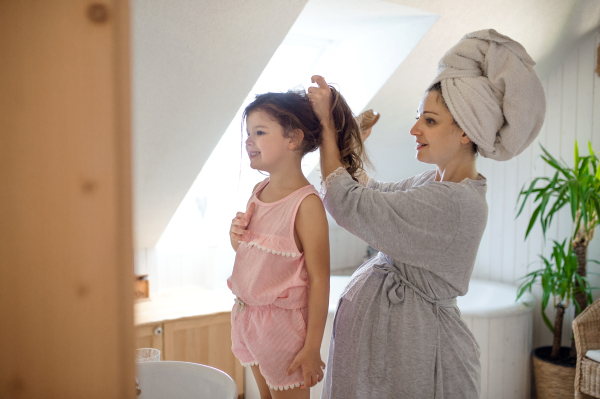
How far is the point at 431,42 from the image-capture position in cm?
237

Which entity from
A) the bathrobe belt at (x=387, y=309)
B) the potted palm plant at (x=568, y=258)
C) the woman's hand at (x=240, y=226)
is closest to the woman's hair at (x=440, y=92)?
the bathrobe belt at (x=387, y=309)

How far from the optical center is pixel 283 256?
41.5 inches

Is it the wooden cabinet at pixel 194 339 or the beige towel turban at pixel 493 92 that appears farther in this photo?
the wooden cabinet at pixel 194 339

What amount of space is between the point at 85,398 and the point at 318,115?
793 millimetres

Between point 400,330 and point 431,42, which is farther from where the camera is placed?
point 431,42

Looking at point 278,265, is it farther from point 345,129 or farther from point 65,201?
point 65,201

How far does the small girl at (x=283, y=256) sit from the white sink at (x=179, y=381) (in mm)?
82

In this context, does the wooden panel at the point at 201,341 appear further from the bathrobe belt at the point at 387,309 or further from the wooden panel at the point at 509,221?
the wooden panel at the point at 509,221

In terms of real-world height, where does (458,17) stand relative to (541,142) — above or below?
above

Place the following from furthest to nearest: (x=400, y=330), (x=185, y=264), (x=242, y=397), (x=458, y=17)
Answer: (x=185, y=264) → (x=242, y=397) → (x=458, y=17) → (x=400, y=330)

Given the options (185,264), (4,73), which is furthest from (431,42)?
(4,73)

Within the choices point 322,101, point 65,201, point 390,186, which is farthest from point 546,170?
point 65,201

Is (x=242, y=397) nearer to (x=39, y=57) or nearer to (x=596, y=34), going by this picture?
(x=39, y=57)

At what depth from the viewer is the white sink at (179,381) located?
3.51 feet
